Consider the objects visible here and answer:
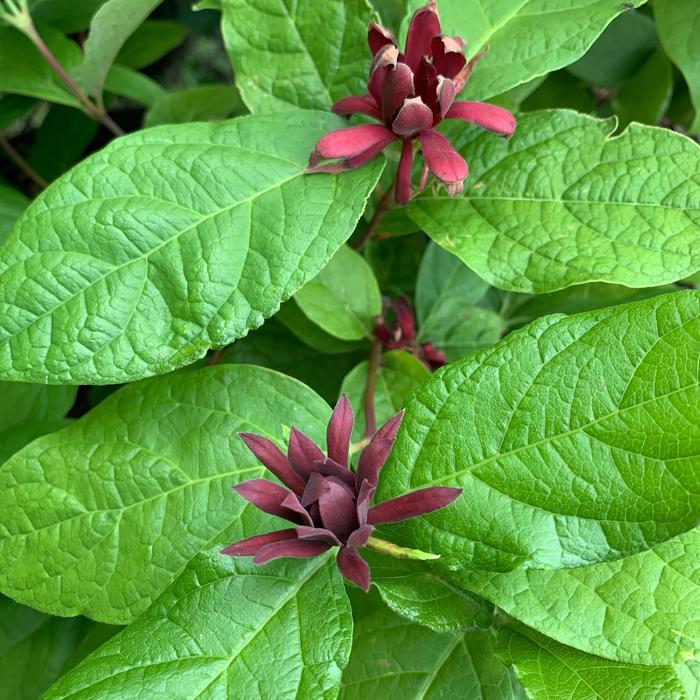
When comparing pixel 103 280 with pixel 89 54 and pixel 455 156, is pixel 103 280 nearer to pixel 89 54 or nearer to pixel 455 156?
pixel 455 156

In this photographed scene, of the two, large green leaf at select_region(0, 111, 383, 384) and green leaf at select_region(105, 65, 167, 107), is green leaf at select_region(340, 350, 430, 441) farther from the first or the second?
green leaf at select_region(105, 65, 167, 107)

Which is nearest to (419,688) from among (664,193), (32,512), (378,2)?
(32,512)

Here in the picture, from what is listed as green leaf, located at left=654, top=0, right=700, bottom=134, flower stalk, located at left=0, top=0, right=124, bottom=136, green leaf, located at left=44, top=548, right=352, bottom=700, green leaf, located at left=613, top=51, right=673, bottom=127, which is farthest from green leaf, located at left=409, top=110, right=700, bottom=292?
flower stalk, located at left=0, top=0, right=124, bottom=136

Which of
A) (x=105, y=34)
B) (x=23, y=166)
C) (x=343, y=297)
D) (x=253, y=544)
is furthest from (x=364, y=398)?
(x=23, y=166)

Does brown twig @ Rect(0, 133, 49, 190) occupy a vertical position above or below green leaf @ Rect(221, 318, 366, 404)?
above

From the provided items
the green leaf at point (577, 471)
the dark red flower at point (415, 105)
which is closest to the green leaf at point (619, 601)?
the green leaf at point (577, 471)

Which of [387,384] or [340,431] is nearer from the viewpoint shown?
[340,431]

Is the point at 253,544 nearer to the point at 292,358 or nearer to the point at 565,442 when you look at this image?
the point at 565,442

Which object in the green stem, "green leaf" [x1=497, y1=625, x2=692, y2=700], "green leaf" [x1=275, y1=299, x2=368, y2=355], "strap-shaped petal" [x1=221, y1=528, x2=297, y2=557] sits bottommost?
"green leaf" [x1=497, y1=625, x2=692, y2=700]
